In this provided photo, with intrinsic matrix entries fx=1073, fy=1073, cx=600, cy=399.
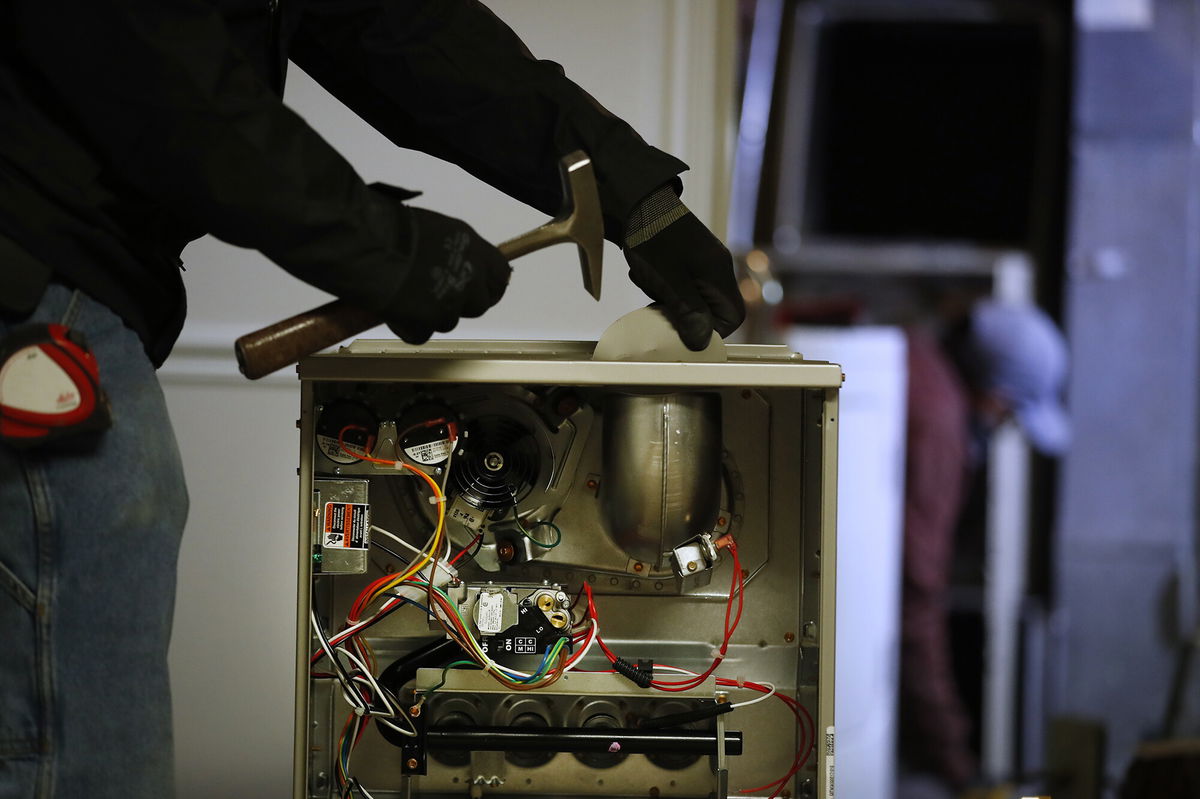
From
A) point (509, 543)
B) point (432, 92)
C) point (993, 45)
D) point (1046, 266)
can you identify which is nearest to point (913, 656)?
point (1046, 266)

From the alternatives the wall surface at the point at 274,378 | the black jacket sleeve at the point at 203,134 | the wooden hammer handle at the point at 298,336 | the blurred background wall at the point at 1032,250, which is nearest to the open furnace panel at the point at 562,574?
the wooden hammer handle at the point at 298,336

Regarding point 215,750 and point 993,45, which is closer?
point 215,750

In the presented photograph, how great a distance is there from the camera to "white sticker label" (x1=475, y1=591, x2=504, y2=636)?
1.17 meters

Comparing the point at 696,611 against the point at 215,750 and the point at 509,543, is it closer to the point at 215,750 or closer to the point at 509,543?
the point at 509,543

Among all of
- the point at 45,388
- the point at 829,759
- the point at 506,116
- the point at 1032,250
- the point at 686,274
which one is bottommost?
the point at 829,759

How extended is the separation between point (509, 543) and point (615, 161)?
44cm

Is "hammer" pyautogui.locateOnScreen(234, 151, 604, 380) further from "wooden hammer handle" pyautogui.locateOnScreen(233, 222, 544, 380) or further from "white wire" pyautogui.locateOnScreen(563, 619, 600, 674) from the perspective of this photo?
"white wire" pyautogui.locateOnScreen(563, 619, 600, 674)

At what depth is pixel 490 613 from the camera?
117 centimetres

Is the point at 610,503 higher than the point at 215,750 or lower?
higher

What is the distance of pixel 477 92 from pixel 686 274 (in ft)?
0.95

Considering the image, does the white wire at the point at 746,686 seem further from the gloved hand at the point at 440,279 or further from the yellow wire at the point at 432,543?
the gloved hand at the point at 440,279

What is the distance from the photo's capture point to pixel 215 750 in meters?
1.96

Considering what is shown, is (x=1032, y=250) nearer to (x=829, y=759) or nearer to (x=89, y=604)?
(x=829, y=759)

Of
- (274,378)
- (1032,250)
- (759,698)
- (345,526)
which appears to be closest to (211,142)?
(345,526)
